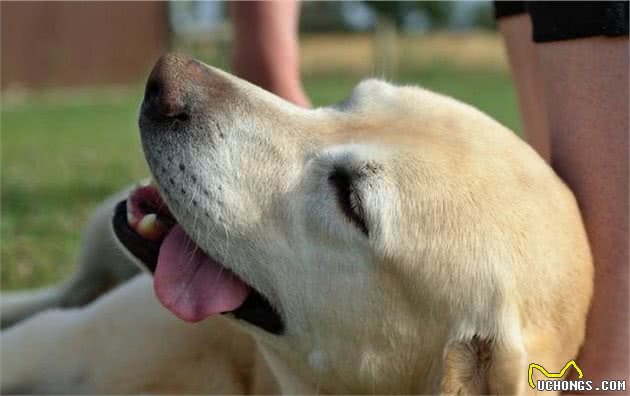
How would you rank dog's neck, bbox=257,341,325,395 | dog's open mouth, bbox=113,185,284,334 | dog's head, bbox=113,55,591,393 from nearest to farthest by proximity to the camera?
dog's head, bbox=113,55,591,393 → dog's open mouth, bbox=113,185,284,334 → dog's neck, bbox=257,341,325,395

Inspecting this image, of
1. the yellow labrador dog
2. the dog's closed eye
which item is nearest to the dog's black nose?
the yellow labrador dog

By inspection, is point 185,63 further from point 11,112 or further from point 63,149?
point 11,112

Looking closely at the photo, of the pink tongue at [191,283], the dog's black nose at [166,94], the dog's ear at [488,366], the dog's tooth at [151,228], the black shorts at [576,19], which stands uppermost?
the black shorts at [576,19]

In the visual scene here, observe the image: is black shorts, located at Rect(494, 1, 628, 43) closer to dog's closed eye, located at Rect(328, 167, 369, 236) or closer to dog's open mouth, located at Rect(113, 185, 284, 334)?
dog's closed eye, located at Rect(328, 167, 369, 236)

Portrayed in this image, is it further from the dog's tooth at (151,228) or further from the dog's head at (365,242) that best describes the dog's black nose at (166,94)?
the dog's tooth at (151,228)

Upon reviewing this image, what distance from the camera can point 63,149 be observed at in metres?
9.53

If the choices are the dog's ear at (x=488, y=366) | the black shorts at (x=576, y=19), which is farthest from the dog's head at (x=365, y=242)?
the black shorts at (x=576, y=19)

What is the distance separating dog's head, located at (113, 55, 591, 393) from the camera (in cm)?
228

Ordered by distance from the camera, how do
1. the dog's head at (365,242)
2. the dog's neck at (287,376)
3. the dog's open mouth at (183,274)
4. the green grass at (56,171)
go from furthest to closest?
the green grass at (56,171), the dog's neck at (287,376), the dog's open mouth at (183,274), the dog's head at (365,242)

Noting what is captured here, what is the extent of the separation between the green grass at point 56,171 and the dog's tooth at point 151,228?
0.68 meters

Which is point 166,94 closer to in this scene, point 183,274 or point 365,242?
point 183,274

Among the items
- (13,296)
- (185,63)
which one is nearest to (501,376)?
(185,63)

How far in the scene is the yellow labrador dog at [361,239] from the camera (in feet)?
7.48

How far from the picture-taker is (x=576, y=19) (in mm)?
2613
